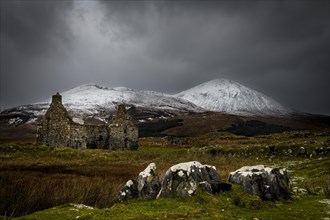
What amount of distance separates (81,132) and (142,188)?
126ft

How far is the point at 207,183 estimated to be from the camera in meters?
10.4

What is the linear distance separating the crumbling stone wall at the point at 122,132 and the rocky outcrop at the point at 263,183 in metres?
39.3

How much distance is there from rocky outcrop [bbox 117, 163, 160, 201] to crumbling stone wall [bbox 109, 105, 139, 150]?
3990 centimetres

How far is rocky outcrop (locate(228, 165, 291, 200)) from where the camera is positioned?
36.1 feet

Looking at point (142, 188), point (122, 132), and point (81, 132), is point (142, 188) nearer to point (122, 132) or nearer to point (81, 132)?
point (81, 132)

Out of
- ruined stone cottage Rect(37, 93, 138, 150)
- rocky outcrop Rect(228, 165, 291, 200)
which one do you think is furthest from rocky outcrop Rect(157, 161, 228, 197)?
ruined stone cottage Rect(37, 93, 138, 150)

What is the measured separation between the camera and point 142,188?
10594mm

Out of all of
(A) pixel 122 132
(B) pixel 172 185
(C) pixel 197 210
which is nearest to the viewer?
(C) pixel 197 210

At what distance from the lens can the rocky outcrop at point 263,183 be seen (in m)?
11.0

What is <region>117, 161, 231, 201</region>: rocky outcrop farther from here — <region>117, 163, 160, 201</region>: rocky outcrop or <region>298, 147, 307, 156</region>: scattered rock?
<region>298, 147, 307, 156</region>: scattered rock

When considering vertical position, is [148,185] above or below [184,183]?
below

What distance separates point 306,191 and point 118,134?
3971 cm

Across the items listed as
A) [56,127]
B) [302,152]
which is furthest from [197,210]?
[56,127]

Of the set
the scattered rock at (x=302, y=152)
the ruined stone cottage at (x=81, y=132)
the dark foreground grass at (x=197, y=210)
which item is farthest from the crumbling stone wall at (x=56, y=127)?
the dark foreground grass at (x=197, y=210)
